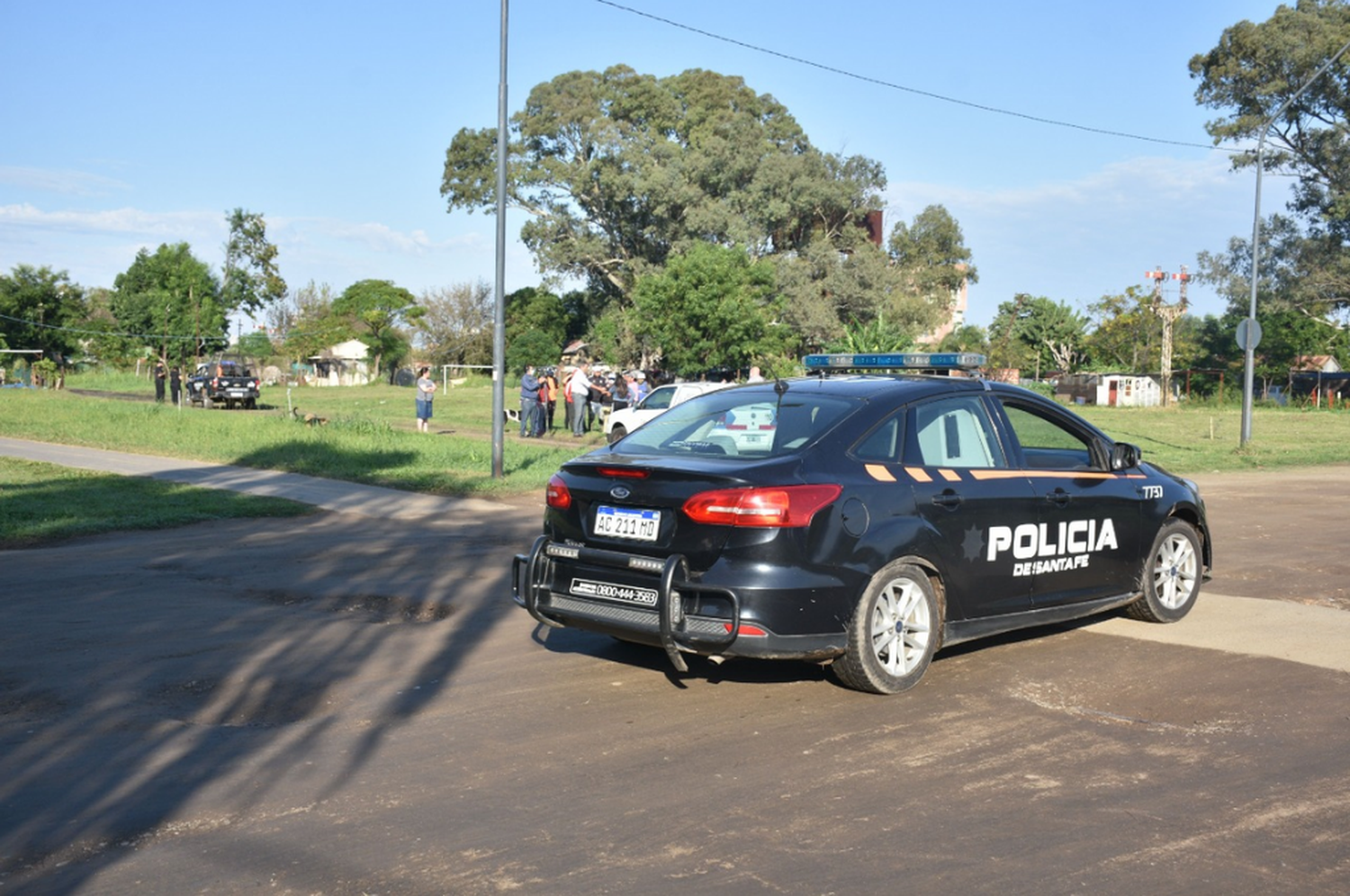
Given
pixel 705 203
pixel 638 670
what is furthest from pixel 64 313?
pixel 638 670

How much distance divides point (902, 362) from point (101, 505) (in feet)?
35.6

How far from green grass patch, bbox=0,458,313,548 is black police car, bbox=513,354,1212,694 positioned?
7951mm

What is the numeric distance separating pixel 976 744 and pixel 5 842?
12.8ft

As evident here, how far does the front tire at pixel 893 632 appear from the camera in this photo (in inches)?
244

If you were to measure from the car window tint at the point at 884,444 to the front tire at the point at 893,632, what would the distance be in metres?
0.58

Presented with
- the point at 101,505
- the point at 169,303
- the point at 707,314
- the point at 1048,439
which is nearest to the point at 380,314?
the point at 169,303

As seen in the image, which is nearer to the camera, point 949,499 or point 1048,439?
point 949,499

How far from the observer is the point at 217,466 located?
20562 mm

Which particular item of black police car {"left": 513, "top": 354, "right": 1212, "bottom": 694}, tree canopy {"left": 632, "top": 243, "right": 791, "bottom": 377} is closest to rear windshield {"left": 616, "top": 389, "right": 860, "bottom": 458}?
black police car {"left": 513, "top": 354, "right": 1212, "bottom": 694}

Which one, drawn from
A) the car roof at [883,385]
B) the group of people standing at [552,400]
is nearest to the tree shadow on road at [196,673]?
the car roof at [883,385]

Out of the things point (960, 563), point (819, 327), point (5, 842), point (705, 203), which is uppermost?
point (705, 203)

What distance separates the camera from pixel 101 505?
1479 cm

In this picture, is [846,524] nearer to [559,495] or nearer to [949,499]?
[949,499]

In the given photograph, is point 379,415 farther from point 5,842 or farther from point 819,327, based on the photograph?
point 5,842
